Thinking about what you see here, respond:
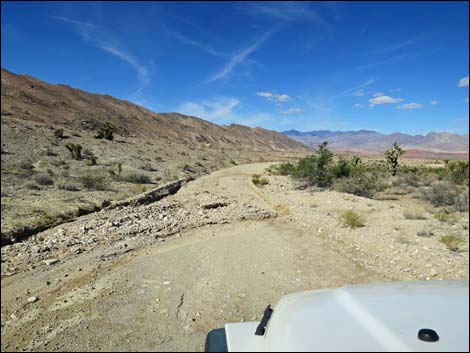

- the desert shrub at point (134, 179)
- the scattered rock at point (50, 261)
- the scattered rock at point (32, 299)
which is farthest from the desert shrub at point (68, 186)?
the scattered rock at point (32, 299)

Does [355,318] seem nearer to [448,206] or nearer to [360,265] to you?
[360,265]

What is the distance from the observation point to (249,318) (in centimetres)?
512

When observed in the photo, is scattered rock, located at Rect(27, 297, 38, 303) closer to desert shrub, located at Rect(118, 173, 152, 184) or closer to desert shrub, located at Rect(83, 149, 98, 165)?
desert shrub, located at Rect(118, 173, 152, 184)

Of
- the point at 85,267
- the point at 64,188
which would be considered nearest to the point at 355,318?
the point at 85,267

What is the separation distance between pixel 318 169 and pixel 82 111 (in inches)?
2332

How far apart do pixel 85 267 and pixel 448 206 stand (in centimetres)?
1216

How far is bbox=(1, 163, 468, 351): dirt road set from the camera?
4.68m

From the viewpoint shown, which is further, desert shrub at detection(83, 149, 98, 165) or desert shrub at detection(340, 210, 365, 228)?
desert shrub at detection(83, 149, 98, 165)

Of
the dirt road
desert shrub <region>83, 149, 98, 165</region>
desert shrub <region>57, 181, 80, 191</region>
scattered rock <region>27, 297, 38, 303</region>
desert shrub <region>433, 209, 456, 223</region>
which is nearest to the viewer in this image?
the dirt road

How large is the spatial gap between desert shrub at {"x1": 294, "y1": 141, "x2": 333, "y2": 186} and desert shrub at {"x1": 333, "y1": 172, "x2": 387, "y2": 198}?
842 millimetres

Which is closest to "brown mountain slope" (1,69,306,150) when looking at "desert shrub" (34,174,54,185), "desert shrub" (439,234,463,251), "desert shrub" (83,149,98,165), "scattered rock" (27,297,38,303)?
"desert shrub" (83,149,98,165)

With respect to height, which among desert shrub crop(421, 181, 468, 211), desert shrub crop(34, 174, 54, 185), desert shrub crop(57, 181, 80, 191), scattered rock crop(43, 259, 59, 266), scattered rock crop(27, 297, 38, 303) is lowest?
scattered rock crop(27, 297, 38, 303)

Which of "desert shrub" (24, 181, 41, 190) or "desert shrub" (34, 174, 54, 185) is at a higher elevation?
"desert shrub" (34, 174, 54, 185)

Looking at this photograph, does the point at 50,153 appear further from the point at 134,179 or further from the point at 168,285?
the point at 168,285
